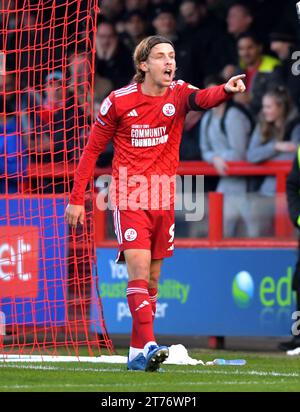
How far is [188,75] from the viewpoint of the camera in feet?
50.1

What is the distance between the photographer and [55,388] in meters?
8.04

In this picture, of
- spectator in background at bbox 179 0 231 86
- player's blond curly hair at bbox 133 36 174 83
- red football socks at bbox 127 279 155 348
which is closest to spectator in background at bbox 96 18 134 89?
spectator in background at bbox 179 0 231 86

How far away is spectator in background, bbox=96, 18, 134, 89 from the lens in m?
15.9

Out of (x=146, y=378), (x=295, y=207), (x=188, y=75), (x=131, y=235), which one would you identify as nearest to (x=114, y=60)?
(x=188, y=75)

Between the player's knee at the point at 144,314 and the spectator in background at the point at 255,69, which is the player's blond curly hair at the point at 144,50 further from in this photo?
the spectator in background at the point at 255,69

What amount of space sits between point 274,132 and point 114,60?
284cm

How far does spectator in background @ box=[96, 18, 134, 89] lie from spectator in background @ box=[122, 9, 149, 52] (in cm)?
A: 14

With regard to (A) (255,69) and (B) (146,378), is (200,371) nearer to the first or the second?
(B) (146,378)

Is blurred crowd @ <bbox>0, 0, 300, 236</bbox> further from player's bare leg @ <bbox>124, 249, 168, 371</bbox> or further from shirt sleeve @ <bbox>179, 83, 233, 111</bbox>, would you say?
player's bare leg @ <bbox>124, 249, 168, 371</bbox>

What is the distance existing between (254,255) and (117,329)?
145 cm

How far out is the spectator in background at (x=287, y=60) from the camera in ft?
46.8

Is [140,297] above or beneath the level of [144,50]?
beneath

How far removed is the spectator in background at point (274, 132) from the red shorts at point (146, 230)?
153 inches

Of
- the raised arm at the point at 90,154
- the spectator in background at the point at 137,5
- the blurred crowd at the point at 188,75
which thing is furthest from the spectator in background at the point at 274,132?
the raised arm at the point at 90,154
